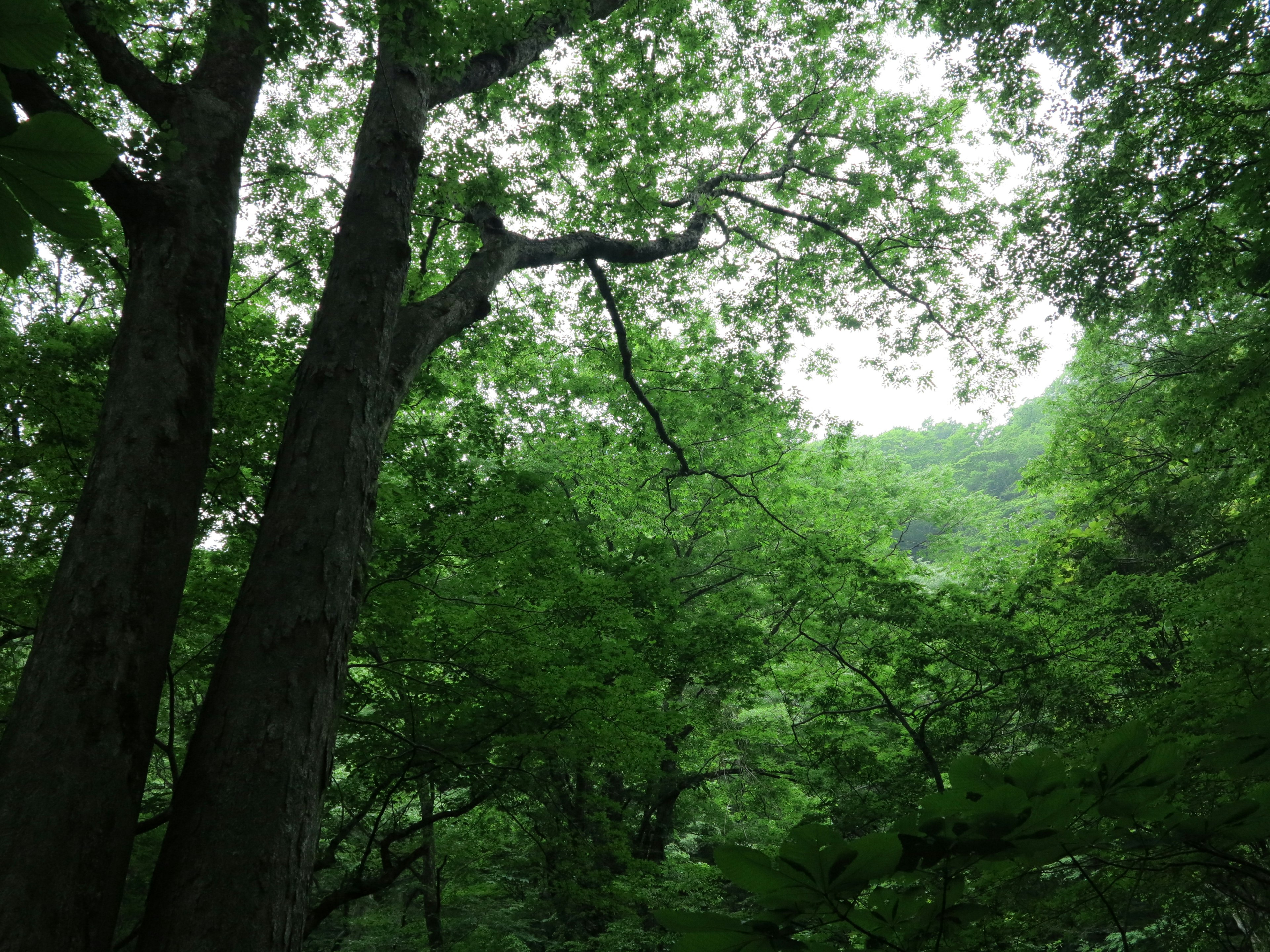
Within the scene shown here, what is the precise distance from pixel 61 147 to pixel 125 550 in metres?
1.53

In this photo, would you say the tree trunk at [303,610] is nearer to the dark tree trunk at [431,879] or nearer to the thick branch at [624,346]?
the thick branch at [624,346]

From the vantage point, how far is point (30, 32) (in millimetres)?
628

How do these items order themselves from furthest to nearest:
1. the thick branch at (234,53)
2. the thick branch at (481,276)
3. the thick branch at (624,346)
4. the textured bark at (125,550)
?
1. the thick branch at (624,346)
2. the thick branch at (481,276)
3. the thick branch at (234,53)
4. the textured bark at (125,550)

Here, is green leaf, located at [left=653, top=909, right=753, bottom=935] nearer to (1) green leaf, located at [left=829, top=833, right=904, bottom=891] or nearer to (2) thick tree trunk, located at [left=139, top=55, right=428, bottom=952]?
(1) green leaf, located at [left=829, top=833, right=904, bottom=891]

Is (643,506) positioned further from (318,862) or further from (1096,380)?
(1096,380)

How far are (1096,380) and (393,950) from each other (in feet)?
42.1

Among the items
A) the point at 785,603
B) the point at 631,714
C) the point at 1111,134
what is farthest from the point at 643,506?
the point at 1111,134

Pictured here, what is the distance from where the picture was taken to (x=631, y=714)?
19.1 feet

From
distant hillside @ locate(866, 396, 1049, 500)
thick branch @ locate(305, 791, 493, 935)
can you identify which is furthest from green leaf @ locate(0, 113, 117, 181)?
distant hillside @ locate(866, 396, 1049, 500)

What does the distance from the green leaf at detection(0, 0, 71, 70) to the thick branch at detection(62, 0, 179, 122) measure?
2367 millimetres

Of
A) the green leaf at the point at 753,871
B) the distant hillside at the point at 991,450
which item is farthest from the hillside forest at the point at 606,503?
the distant hillside at the point at 991,450

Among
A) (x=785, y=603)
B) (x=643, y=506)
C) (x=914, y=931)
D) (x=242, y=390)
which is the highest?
(x=643, y=506)

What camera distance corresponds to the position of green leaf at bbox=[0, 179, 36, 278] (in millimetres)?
679

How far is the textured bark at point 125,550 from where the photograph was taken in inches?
58.0
